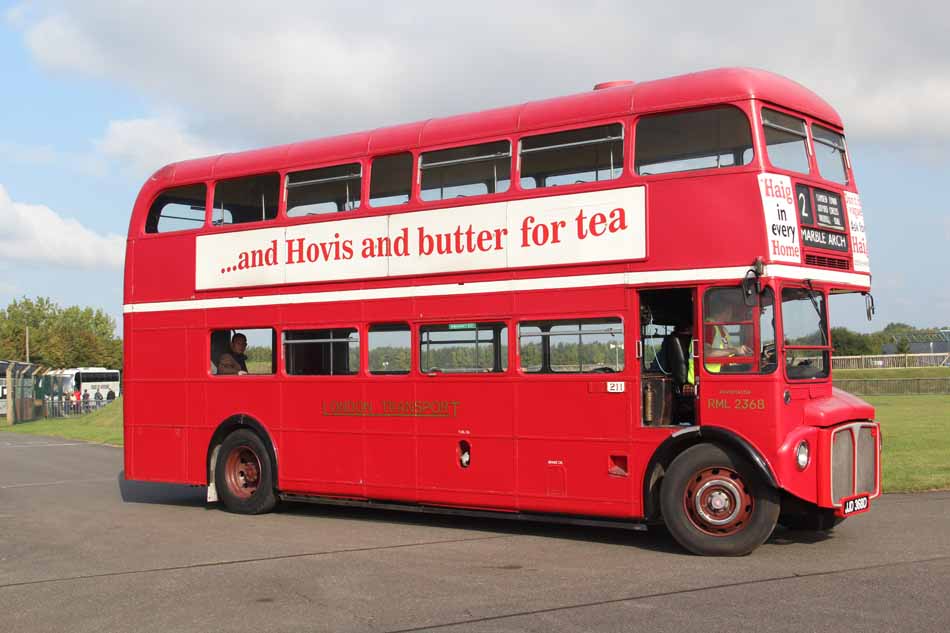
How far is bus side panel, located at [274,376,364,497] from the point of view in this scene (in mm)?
13250

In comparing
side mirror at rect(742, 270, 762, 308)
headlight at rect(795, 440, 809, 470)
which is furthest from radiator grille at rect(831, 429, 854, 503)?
side mirror at rect(742, 270, 762, 308)

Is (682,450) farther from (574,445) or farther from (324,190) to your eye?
(324,190)

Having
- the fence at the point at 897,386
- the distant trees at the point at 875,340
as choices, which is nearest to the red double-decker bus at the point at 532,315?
the fence at the point at 897,386

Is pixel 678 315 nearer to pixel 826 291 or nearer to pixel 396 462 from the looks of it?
pixel 826 291

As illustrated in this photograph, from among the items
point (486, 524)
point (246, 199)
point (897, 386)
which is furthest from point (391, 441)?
point (897, 386)

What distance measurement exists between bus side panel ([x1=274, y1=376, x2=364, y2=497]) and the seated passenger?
0.82 metres

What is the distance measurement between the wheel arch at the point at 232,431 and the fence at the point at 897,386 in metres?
39.0

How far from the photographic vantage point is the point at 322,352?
13.6 m

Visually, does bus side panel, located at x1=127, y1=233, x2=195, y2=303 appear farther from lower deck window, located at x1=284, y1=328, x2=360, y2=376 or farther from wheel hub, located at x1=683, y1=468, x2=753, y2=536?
wheel hub, located at x1=683, y1=468, x2=753, y2=536

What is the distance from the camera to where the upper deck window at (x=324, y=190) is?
43.6 ft

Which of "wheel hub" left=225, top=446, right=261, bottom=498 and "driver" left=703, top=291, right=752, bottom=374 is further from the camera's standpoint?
"wheel hub" left=225, top=446, right=261, bottom=498

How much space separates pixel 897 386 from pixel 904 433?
28.5 metres

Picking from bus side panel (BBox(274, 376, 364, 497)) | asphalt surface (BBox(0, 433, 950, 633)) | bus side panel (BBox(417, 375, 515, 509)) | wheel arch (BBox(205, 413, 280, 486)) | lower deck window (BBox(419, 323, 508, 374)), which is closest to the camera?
asphalt surface (BBox(0, 433, 950, 633))

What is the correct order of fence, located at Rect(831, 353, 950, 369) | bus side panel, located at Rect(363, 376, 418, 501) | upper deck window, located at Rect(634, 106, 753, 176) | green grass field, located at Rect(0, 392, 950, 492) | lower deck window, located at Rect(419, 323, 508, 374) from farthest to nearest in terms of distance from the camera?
fence, located at Rect(831, 353, 950, 369)
green grass field, located at Rect(0, 392, 950, 492)
bus side panel, located at Rect(363, 376, 418, 501)
lower deck window, located at Rect(419, 323, 508, 374)
upper deck window, located at Rect(634, 106, 753, 176)
